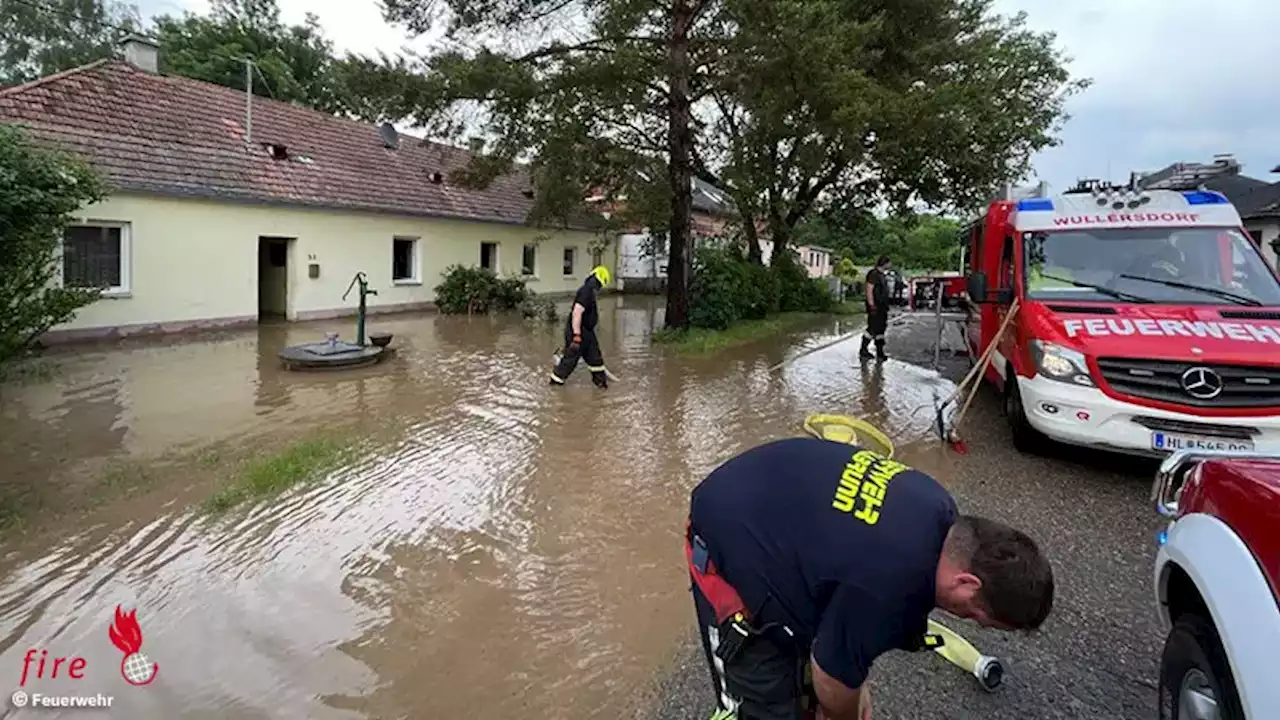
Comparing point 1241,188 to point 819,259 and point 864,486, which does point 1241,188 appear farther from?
point 864,486

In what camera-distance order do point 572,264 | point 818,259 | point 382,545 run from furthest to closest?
point 818,259 < point 572,264 < point 382,545

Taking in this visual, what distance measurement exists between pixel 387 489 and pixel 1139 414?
5.91 metres

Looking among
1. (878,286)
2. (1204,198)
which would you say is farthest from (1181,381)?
(878,286)

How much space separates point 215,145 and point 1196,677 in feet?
58.5

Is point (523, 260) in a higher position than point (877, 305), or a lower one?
higher

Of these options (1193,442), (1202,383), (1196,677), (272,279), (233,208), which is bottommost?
(1196,677)

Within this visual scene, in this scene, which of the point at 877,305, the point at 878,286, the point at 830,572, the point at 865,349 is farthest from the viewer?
the point at 865,349

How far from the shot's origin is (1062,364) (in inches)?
239

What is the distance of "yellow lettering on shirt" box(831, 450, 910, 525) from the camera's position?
1.89m

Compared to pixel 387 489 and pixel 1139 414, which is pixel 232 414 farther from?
pixel 1139 414

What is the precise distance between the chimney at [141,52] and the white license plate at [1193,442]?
19.7 metres

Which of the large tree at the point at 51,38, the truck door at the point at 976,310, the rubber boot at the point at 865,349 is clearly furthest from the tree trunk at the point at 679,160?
the large tree at the point at 51,38

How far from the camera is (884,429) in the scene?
8.23m

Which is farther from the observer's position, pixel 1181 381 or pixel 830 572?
pixel 1181 381
